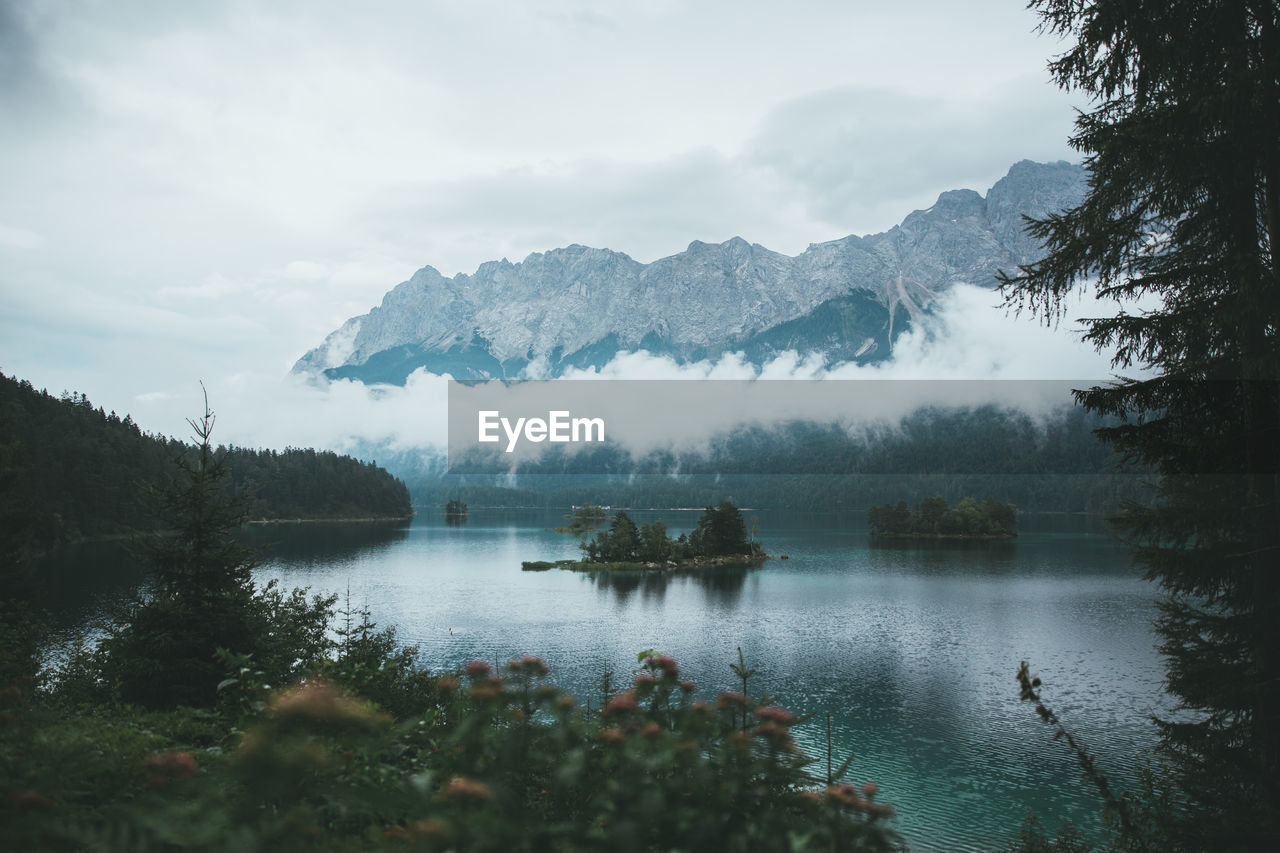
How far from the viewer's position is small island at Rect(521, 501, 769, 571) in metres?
86.1

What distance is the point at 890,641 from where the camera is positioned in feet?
140

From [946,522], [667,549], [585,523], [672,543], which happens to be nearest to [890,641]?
[667,549]

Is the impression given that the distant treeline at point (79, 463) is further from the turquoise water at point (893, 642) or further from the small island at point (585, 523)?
the small island at point (585, 523)

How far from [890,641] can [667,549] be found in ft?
159

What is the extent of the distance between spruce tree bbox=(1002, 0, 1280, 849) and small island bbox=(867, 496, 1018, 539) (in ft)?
410

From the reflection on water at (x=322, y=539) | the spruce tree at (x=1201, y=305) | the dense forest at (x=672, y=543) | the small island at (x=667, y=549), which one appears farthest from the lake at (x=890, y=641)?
the spruce tree at (x=1201, y=305)

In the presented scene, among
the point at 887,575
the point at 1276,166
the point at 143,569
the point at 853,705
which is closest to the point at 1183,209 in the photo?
the point at 1276,166

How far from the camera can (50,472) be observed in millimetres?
83312

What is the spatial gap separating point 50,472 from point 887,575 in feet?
324

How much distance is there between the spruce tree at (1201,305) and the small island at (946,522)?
124869 millimetres

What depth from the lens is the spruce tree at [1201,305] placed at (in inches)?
328

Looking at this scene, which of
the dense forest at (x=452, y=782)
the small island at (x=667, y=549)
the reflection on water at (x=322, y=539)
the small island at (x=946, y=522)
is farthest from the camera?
the small island at (x=946, y=522)

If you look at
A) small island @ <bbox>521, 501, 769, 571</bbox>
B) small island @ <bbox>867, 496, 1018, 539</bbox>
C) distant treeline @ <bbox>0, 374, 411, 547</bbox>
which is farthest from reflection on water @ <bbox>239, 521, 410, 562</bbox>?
small island @ <bbox>867, 496, 1018, 539</bbox>

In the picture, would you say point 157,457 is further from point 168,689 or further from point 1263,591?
point 1263,591
